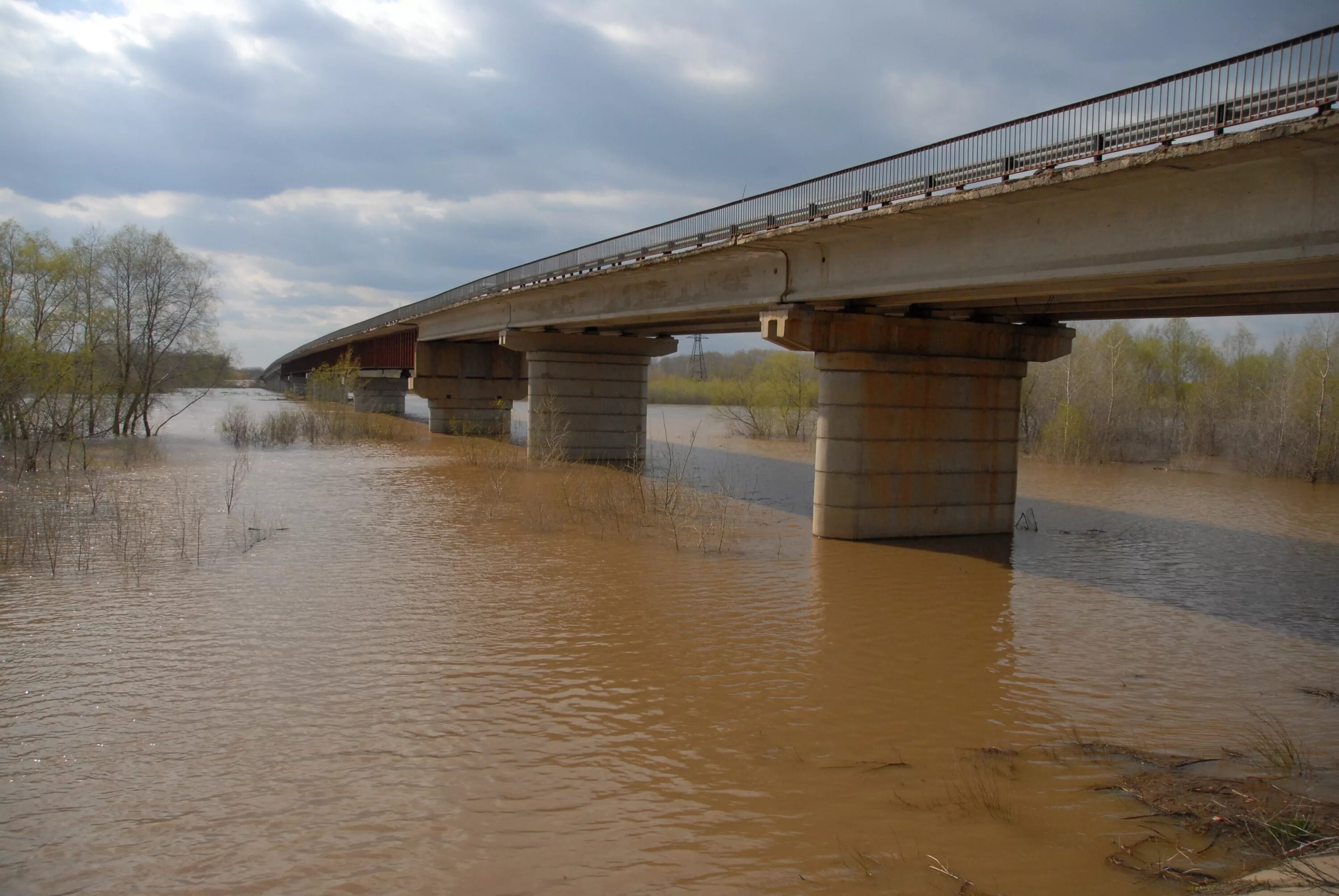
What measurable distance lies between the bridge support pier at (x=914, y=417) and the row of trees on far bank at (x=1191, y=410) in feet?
68.7

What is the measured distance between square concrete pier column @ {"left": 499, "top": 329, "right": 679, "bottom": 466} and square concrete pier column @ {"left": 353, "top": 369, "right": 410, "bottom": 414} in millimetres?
42349

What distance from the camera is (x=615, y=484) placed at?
25688 millimetres

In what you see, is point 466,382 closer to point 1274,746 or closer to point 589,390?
point 589,390

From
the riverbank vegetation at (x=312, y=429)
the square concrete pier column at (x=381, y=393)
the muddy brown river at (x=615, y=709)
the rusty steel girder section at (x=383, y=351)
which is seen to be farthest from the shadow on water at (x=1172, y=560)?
the square concrete pier column at (x=381, y=393)

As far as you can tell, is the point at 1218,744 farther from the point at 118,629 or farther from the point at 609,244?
the point at 609,244

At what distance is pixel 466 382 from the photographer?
171 feet

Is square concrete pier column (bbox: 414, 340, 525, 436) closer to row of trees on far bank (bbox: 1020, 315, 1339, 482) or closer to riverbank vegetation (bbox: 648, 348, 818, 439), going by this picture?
riverbank vegetation (bbox: 648, 348, 818, 439)

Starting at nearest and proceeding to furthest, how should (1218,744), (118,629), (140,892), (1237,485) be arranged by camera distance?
(140,892) → (1218,744) → (118,629) → (1237,485)

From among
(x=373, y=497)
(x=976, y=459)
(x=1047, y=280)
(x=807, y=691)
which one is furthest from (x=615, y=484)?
(x=807, y=691)

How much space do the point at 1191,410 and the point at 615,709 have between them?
140 ft

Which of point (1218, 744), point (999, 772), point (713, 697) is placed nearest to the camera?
point (999, 772)

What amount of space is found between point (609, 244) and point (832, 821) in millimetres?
22452

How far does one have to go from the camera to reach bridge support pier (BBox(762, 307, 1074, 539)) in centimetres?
1859

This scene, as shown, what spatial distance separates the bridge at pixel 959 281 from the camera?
10.4 meters
